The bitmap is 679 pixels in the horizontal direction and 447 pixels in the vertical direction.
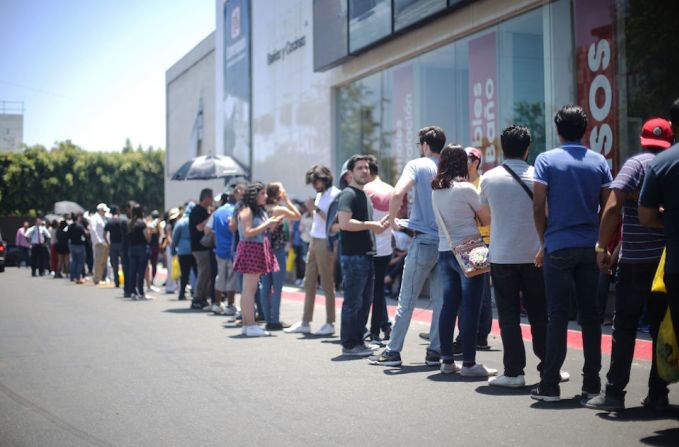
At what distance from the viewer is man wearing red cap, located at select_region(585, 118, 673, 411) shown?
5.40 meters

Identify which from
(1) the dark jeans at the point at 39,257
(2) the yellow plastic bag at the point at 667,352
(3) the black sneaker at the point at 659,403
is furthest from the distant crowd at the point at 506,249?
(1) the dark jeans at the point at 39,257

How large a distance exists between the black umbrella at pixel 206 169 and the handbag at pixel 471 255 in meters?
15.6

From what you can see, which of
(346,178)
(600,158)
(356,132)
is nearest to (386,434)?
(600,158)

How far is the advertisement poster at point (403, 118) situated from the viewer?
18.3m

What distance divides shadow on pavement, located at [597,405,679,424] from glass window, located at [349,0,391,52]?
1373cm

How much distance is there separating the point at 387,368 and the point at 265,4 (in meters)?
22.2

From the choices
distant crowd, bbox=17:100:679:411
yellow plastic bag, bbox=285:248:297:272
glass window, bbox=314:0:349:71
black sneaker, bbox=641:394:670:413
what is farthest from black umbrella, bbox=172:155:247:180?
black sneaker, bbox=641:394:670:413

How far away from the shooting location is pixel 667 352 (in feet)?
16.5

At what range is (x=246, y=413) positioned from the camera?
567 cm

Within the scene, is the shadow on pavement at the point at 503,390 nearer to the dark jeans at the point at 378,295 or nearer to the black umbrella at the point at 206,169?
the dark jeans at the point at 378,295

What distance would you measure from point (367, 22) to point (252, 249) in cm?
1041

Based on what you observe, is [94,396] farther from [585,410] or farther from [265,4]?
[265,4]

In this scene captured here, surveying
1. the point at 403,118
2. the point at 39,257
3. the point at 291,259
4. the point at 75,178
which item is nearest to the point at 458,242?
the point at 403,118

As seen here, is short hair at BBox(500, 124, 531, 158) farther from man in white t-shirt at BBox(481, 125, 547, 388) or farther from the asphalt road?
the asphalt road
